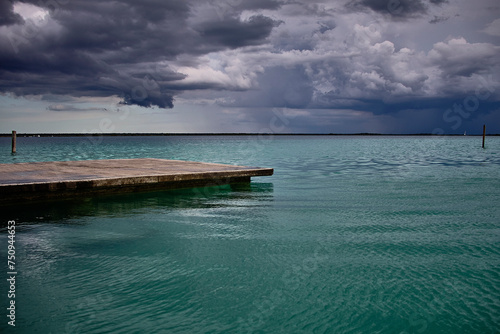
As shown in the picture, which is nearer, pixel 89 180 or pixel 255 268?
pixel 255 268

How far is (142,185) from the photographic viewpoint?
11.3 metres

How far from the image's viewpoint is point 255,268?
546 cm

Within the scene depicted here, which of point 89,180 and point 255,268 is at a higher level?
point 89,180

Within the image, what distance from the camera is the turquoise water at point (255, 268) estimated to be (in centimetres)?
406

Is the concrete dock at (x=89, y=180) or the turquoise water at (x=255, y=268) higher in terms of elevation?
the concrete dock at (x=89, y=180)

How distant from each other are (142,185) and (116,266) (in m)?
6.05

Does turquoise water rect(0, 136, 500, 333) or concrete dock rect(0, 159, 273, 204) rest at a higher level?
concrete dock rect(0, 159, 273, 204)

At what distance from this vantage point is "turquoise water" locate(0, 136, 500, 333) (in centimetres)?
406

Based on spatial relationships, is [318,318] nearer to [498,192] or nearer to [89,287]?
[89,287]

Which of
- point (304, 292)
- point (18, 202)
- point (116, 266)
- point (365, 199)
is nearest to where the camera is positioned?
point (304, 292)

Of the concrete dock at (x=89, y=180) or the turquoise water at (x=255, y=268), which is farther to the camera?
the concrete dock at (x=89, y=180)

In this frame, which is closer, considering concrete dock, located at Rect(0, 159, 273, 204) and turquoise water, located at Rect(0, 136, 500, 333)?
turquoise water, located at Rect(0, 136, 500, 333)

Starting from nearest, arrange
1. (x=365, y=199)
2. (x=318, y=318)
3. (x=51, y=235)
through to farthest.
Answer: (x=318, y=318), (x=51, y=235), (x=365, y=199)

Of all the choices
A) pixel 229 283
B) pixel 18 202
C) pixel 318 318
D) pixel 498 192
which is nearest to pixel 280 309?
pixel 318 318
